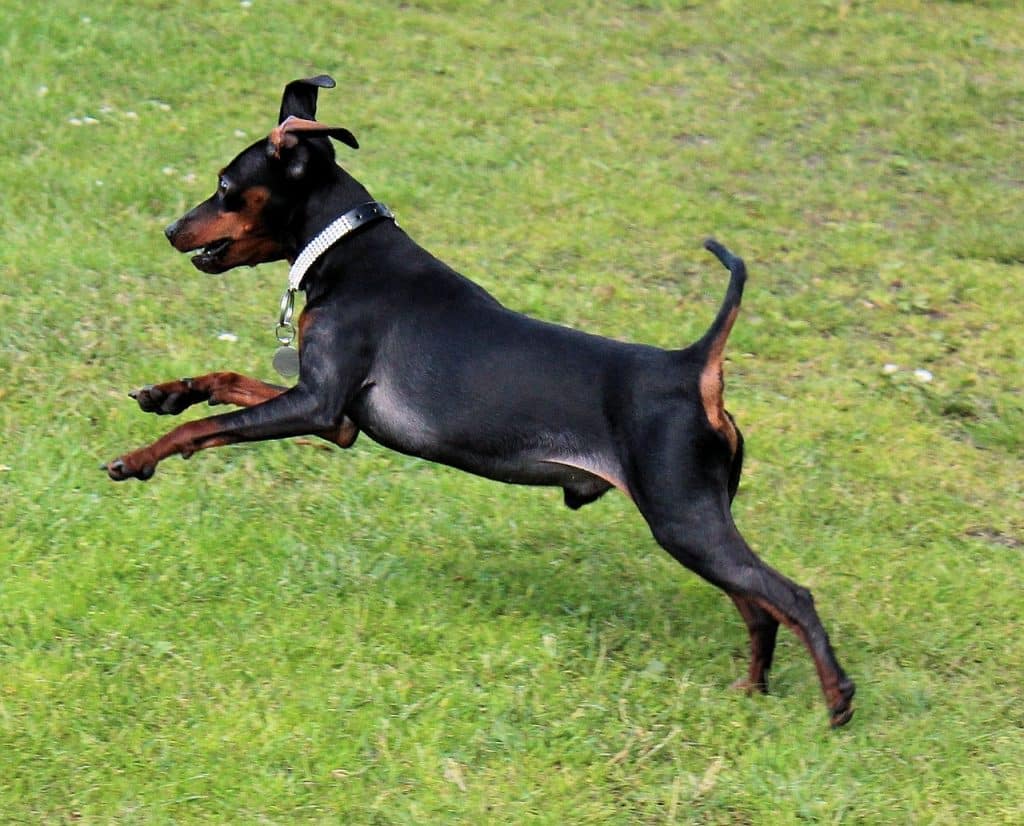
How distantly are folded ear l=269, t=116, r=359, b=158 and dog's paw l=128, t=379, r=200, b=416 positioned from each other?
31.3 inches

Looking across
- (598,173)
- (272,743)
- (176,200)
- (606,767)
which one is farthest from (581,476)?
(598,173)

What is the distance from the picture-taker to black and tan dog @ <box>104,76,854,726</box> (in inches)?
166

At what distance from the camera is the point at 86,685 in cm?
422

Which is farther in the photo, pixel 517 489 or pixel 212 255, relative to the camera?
pixel 517 489

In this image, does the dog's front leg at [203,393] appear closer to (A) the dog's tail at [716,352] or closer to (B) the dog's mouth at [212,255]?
(B) the dog's mouth at [212,255]

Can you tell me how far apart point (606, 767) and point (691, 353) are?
1226 mm

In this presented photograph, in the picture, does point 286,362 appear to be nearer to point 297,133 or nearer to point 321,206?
point 321,206

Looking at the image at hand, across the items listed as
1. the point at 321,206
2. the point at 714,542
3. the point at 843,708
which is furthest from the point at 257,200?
the point at 843,708

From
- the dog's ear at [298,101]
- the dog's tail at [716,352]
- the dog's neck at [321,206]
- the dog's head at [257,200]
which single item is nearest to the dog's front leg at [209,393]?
the dog's head at [257,200]

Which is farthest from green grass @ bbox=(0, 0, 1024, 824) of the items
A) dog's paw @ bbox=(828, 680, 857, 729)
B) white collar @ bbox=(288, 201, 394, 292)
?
white collar @ bbox=(288, 201, 394, 292)

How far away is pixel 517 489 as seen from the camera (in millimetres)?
5688

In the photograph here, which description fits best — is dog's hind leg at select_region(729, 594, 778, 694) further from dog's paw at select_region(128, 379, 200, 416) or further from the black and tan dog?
dog's paw at select_region(128, 379, 200, 416)

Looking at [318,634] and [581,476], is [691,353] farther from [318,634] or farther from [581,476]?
[318,634]

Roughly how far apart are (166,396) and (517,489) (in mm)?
1625
